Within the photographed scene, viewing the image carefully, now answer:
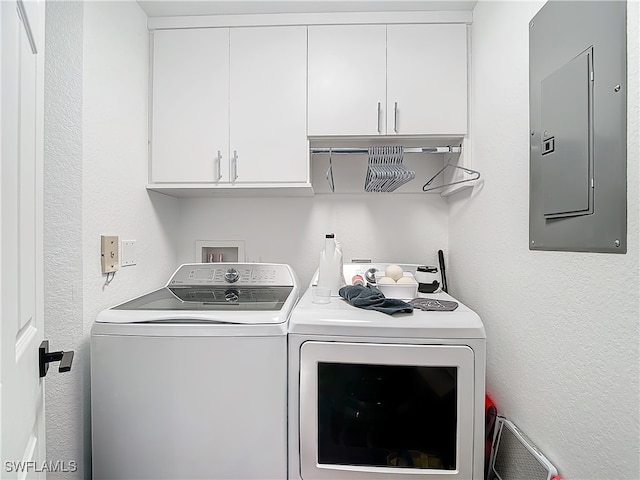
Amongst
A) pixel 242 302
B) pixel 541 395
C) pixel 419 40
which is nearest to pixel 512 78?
pixel 419 40

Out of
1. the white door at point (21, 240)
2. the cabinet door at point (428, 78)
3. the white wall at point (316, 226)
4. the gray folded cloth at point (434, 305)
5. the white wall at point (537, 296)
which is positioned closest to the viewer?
the white door at point (21, 240)

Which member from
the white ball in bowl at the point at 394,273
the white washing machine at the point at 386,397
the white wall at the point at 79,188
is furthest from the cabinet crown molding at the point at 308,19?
the white washing machine at the point at 386,397

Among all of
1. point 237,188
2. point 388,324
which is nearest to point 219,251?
point 237,188

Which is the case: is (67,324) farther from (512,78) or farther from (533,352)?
(512,78)

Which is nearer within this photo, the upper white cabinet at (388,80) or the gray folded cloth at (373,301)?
the gray folded cloth at (373,301)

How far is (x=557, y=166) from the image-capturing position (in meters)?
0.91

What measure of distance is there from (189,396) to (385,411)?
0.68 m

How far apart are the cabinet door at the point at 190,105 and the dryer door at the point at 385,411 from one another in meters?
1.08

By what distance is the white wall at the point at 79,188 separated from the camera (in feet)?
3.67

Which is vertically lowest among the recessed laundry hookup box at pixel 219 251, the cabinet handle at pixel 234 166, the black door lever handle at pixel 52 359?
the black door lever handle at pixel 52 359

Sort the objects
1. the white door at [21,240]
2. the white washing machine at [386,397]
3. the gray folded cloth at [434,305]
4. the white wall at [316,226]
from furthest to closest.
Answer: the white wall at [316,226] < the gray folded cloth at [434,305] < the white washing machine at [386,397] < the white door at [21,240]

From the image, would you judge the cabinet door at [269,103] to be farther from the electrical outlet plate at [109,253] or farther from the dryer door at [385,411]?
the dryer door at [385,411]

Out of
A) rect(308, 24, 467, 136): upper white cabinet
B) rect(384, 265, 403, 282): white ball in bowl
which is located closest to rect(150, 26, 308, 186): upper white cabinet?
rect(308, 24, 467, 136): upper white cabinet

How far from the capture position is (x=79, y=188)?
1.15 meters
